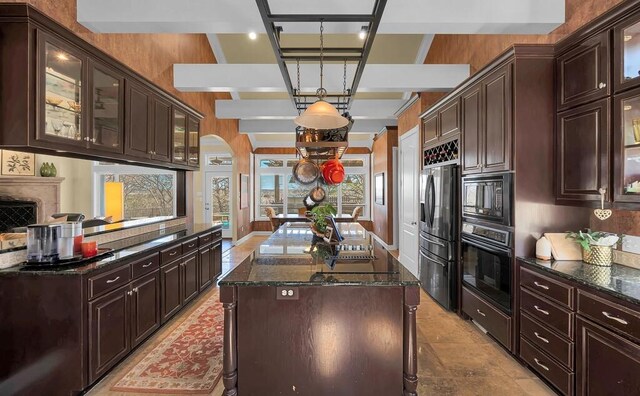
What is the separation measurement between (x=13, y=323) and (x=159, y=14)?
2.62 m

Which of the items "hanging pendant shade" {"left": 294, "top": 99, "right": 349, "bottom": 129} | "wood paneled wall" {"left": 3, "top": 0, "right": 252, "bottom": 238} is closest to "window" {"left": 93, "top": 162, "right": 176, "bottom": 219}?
"wood paneled wall" {"left": 3, "top": 0, "right": 252, "bottom": 238}

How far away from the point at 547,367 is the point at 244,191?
7795 mm

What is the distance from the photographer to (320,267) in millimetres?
2102

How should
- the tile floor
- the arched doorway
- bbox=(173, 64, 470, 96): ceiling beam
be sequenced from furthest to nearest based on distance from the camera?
1. the arched doorway
2. bbox=(173, 64, 470, 96): ceiling beam
3. the tile floor

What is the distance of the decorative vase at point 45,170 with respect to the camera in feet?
15.3

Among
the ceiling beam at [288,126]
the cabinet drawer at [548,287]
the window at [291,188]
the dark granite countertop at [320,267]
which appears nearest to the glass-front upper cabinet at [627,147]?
the cabinet drawer at [548,287]

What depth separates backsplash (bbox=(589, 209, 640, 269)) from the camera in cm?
220

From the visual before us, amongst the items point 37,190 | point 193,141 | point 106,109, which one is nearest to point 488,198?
point 106,109

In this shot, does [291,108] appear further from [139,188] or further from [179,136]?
[139,188]

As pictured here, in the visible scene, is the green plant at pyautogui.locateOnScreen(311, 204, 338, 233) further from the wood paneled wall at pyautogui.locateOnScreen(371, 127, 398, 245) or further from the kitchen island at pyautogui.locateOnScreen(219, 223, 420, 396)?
the wood paneled wall at pyautogui.locateOnScreen(371, 127, 398, 245)

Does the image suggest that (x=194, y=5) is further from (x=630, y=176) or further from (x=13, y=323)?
(x=630, y=176)

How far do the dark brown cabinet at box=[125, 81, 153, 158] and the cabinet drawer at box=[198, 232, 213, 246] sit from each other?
1228 millimetres

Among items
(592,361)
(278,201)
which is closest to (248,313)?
(592,361)

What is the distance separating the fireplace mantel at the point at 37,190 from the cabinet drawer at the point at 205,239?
8.57 ft
